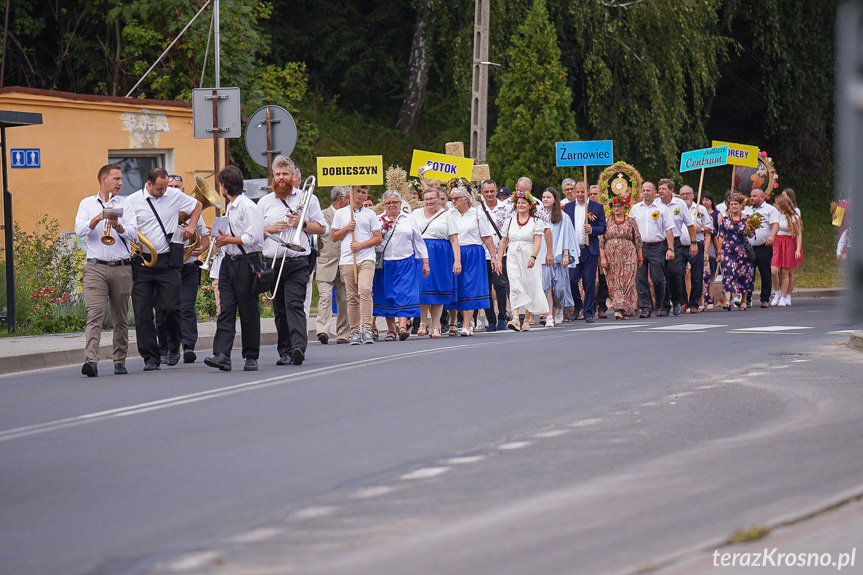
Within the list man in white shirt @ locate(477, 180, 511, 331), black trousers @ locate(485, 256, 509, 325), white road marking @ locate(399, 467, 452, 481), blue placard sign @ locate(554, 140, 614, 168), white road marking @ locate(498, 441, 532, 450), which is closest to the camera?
white road marking @ locate(399, 467, 452, 481)

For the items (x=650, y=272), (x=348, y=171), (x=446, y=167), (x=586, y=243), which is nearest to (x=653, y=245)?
(x=650, y=272)

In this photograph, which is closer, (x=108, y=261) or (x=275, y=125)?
(x=108, y=261)

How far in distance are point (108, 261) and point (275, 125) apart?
632 cm

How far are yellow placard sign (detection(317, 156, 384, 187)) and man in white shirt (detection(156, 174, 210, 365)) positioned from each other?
275cm

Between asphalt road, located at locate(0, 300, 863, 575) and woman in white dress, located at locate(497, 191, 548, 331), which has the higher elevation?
woman in white dress, located at locate(497, 191, 548, 331)

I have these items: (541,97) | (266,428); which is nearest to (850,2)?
(266,428)

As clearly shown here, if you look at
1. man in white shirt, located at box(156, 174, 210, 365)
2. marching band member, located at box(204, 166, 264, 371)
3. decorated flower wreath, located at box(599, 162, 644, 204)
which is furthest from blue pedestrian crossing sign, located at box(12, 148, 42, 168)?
decorated flower wreath, located at box(599, 162, 644, 204)

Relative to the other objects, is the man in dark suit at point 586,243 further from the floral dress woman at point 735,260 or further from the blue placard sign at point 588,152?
the floral dress woman at point 735,260

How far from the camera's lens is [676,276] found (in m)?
21.2

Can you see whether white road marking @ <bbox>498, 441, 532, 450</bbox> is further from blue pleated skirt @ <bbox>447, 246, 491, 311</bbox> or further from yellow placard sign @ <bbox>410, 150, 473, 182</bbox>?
yellow placard sign @ <bbox>410, 150, 473, 182</bbox>

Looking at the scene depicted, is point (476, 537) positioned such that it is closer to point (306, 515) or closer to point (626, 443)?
point (306, 515)

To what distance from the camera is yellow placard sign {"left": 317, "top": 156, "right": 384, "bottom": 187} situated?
56.9ft

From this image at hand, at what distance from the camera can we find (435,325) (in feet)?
56.7

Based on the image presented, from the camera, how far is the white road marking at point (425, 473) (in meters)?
7.18
